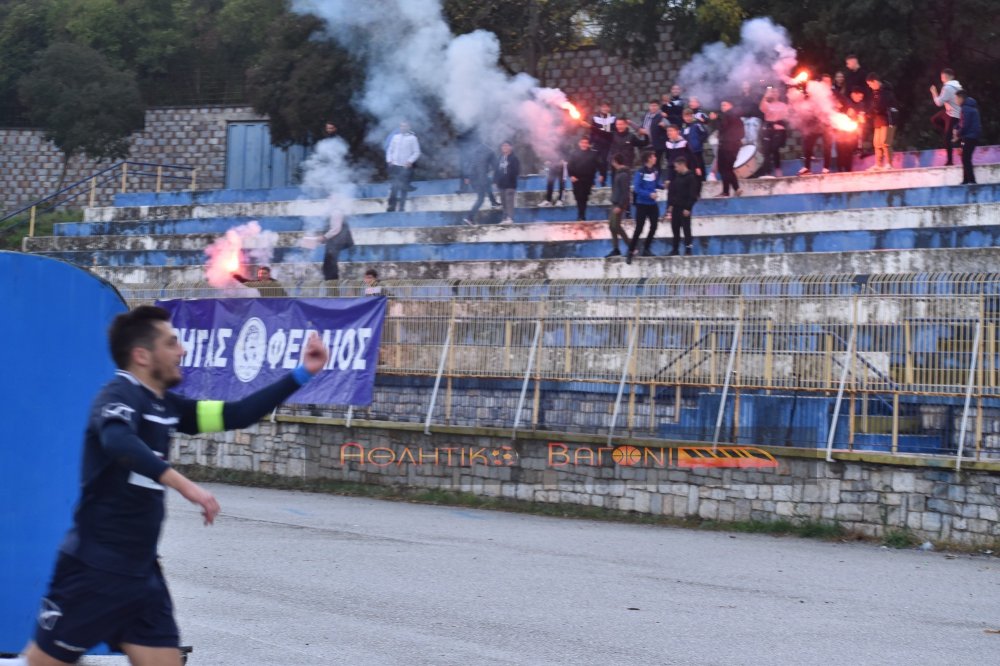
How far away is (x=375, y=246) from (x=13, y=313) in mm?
20433

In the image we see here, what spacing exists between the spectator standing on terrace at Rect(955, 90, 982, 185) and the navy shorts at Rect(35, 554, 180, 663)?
18551mm

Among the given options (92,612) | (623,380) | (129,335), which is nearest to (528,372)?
(623,380)

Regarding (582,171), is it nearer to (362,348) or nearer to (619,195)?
(619,195)

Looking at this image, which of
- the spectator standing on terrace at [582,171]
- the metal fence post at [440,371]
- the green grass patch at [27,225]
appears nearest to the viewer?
the metal fence post at [440,371]

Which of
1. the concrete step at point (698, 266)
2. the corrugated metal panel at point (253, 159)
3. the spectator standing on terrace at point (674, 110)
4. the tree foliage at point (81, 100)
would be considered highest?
the tree foliage at point (81, 100)

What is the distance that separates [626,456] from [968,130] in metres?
9.23

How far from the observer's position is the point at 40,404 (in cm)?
695

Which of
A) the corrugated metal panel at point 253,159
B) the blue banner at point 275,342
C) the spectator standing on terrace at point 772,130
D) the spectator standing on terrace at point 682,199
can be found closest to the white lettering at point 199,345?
the blue banner at point 275,342

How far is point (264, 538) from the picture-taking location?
520 inches

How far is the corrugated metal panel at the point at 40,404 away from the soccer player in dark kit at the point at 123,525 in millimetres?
1375

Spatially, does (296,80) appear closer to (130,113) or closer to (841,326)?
(130,113)

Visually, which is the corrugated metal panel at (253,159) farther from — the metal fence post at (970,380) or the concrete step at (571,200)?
the metal fence post at (970,380)

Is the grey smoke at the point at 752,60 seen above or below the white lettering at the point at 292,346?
above

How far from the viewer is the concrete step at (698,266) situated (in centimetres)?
1917
